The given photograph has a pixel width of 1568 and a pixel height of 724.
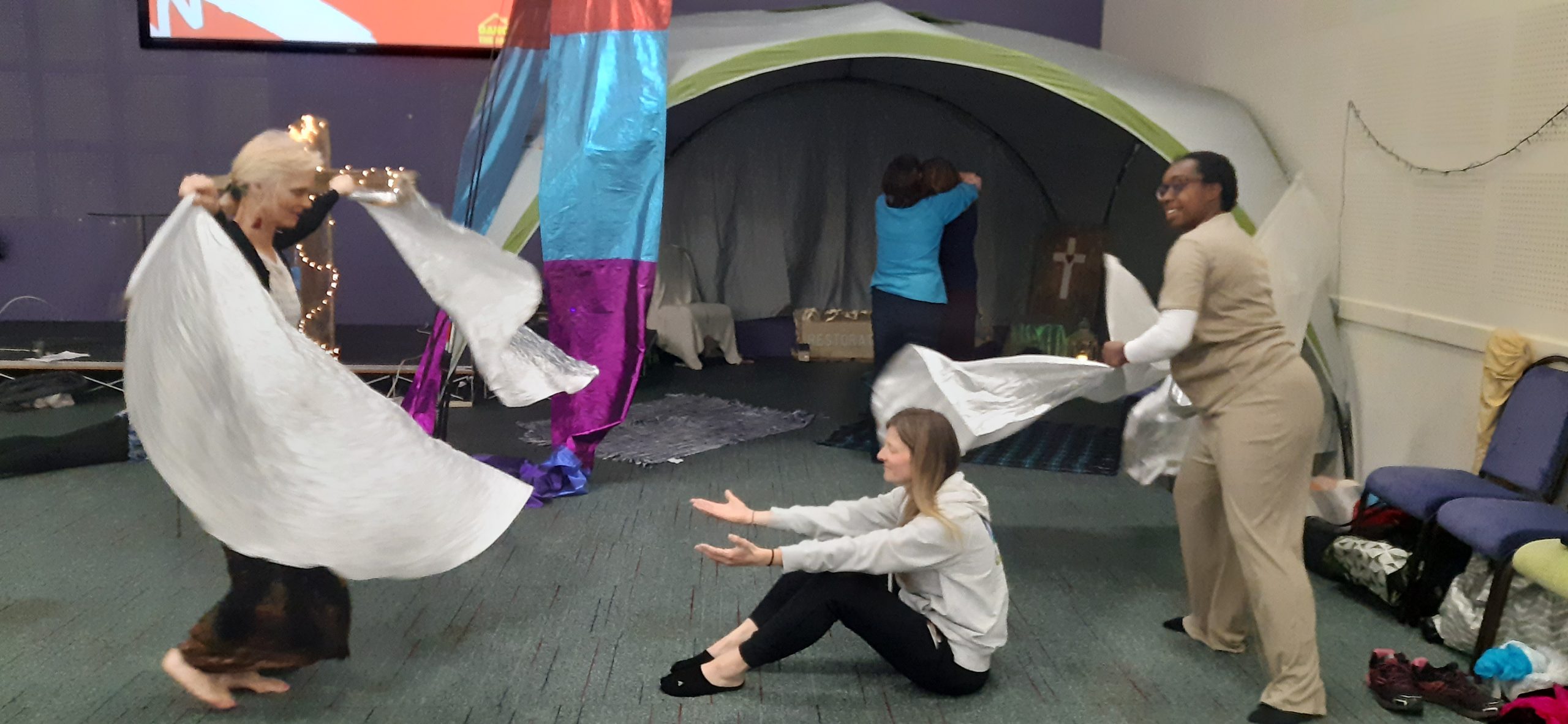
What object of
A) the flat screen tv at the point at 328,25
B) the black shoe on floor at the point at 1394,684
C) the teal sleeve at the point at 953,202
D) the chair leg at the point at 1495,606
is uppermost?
the flat screen tv at the point at 328,25

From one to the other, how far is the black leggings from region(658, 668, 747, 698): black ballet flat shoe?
4.3 inches

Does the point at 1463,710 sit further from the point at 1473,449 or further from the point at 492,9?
the point at 492,9

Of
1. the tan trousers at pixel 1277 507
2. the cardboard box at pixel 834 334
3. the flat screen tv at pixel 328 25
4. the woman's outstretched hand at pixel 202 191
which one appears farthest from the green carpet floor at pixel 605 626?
the flat screen tv at pixel 328 25

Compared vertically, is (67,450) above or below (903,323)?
below

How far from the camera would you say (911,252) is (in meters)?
4.53

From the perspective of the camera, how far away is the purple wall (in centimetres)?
643

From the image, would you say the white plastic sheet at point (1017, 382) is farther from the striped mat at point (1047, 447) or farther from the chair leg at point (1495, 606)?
the striped mat at point (1047, 447)

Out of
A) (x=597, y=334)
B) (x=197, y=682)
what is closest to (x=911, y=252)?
(x=597, y=334)

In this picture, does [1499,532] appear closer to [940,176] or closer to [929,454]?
[929,454]

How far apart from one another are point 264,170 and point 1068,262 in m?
5.04

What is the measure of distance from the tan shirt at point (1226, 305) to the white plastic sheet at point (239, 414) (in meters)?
1.70

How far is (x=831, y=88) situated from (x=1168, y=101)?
9.59 feet

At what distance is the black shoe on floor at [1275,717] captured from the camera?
94.7 inches

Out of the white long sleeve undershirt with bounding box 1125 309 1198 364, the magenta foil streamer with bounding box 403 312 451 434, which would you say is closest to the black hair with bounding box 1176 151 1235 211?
the white long sleeve undershirt with bounding box 1125 309 1198 364
